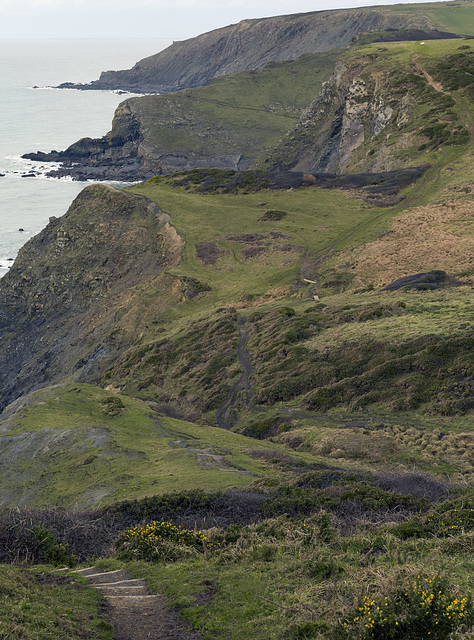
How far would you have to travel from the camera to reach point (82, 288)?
84625 mm

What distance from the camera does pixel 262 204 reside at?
90.8m

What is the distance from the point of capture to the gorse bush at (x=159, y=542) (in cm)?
1925

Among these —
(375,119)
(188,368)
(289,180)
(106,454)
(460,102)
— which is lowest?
(188,368)

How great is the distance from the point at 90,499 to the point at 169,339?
3436 centimetres

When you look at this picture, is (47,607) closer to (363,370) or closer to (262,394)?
(363,370)

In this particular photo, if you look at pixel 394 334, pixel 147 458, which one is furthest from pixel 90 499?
pixel 394 334

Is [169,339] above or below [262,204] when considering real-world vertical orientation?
below

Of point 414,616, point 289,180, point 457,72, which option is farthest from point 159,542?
point 457,72

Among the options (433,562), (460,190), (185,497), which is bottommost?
(185,497)

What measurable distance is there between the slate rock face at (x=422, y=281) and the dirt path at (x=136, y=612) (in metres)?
43.1

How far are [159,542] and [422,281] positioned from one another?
4214 centimetres

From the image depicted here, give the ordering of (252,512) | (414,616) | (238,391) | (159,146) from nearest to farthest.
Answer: (414,616) < (252,512) < (238,391) < (159,146)

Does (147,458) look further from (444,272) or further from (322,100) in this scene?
(322,100)

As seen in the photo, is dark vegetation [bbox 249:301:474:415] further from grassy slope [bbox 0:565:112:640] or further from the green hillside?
grassy slope [bbox 0:565:112:640]
